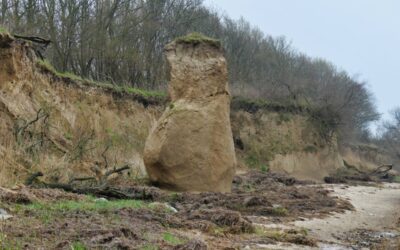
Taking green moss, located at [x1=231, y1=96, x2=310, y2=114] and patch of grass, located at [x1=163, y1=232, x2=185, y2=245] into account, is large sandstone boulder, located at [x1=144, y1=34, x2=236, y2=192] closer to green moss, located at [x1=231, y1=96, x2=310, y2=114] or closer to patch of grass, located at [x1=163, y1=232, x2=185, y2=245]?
patch of grass, located at [x1=163, y1=232, x2=185, y2=245]

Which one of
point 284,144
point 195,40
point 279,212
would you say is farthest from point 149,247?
point 284,144

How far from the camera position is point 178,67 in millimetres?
17297

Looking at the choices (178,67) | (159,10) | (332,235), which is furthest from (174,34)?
(332,235)

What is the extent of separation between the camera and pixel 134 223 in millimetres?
8148

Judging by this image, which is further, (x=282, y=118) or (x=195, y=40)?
(x=282, y=118)

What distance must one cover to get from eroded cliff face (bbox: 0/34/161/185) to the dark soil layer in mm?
3168

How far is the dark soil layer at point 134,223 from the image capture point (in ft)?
20.7

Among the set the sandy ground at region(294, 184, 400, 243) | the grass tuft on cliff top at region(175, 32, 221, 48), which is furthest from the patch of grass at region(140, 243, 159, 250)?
the grass tuft on cliff top at region(175, 32, 221, 48)

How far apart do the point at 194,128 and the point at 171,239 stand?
8.74 m

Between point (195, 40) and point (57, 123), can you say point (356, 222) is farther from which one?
point (57, 123)

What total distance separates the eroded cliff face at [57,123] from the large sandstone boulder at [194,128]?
2.79m

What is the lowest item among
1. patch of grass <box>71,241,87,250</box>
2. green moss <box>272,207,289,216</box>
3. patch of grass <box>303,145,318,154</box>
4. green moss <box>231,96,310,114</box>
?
patch of grass <box>303,145,318,154</box>

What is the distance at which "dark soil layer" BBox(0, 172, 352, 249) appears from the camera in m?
6.30

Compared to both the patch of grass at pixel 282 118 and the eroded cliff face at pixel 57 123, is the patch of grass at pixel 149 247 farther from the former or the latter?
the patch of grass at pixel 282 118
